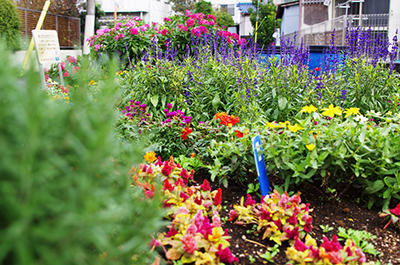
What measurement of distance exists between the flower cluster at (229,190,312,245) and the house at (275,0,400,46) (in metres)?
7.25

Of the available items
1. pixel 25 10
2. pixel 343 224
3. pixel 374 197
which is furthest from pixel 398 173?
pixel 25 10

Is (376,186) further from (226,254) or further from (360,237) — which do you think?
(226,254)

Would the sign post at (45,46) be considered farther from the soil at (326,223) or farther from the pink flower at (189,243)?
the pink flower at (189,243)

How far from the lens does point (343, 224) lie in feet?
7.08

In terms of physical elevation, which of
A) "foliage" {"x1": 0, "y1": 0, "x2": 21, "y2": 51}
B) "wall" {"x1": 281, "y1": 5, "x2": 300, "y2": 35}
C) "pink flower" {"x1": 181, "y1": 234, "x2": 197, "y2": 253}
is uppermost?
"wall" {"x1": 281, "y1": 5, "x2": 300, "y2": 35}

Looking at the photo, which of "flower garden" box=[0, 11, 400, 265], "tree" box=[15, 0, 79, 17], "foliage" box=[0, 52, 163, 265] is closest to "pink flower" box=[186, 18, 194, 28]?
"flower garden" box=[0, 11, 400, 265]

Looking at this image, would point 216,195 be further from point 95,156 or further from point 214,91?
point 214,91

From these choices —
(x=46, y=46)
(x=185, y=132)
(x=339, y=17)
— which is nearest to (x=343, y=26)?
(x=339, y=17)

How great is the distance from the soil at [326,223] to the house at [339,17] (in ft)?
22.3

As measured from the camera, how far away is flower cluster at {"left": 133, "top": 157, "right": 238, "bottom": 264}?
1.62 metres

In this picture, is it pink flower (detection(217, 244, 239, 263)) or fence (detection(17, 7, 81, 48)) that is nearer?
pink flower (detection(217, 244, 239, 263))

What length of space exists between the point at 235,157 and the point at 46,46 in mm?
4234

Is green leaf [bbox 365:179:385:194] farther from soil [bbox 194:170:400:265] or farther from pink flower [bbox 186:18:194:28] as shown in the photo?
pink flower [bbox 186:18:194:28]

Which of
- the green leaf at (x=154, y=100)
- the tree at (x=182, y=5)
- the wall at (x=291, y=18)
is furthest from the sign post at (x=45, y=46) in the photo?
the tree at (x=182, y=5)
